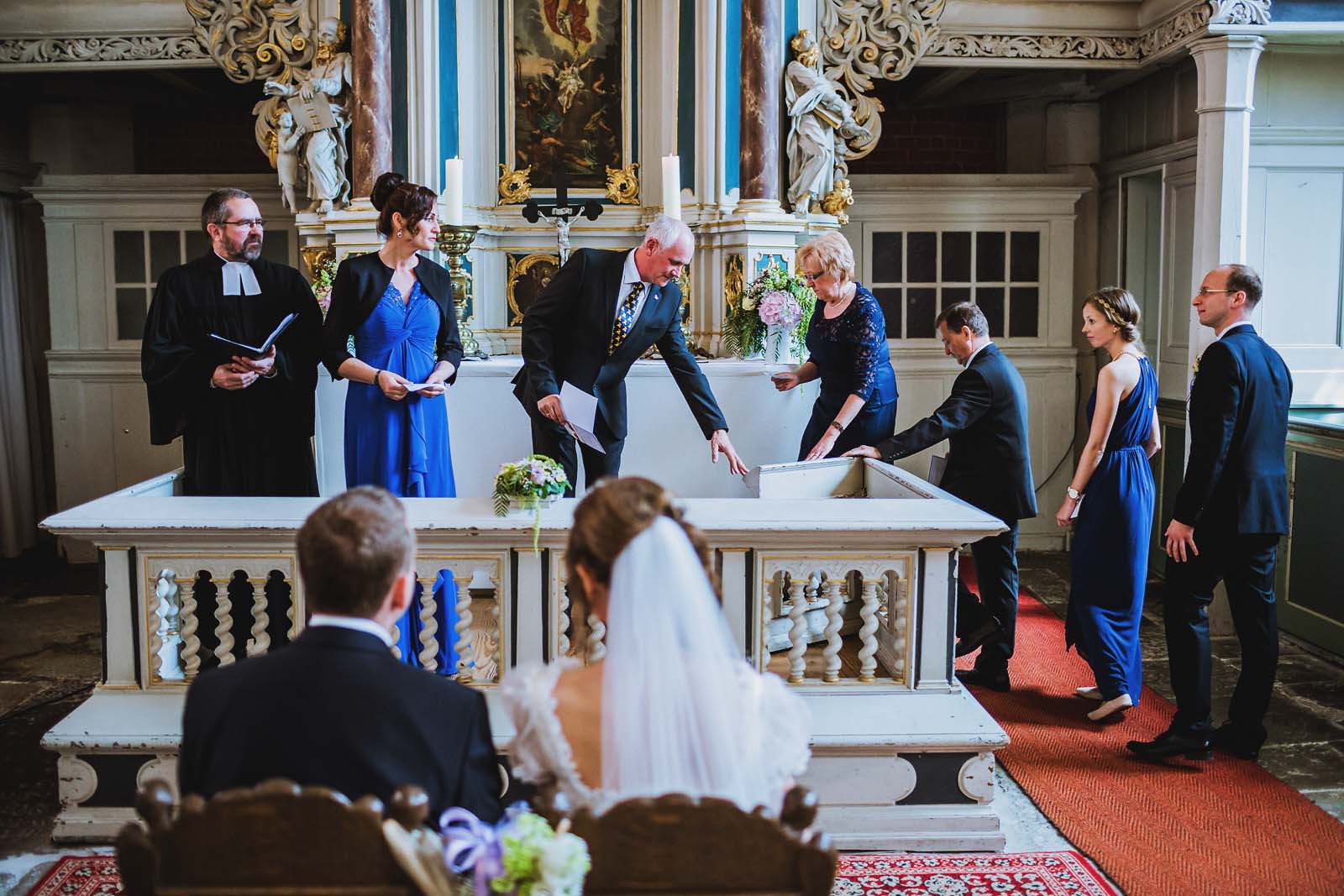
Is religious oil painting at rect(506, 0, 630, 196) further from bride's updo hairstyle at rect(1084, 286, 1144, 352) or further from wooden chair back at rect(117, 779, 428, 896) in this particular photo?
wooden chair back at rect(117, 779, 428, 896)

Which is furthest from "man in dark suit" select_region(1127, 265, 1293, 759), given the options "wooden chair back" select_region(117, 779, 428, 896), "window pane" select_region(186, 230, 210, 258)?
"window pane" select_region(186, 230, 210, 258)

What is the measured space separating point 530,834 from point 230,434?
2791 millimetres

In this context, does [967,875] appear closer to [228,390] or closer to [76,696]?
[228,390]

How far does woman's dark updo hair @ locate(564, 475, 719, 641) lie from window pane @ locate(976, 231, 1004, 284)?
6558 millimetres

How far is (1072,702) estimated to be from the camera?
4.98 m

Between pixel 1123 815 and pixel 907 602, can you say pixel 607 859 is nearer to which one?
pixel 907 602

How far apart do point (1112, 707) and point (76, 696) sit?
160 inches

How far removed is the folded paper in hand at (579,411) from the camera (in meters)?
4.32

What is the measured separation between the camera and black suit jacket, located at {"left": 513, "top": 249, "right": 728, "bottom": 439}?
14.2 ft

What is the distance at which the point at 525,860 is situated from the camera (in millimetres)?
1643

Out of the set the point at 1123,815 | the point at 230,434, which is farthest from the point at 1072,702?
the point at 230,434

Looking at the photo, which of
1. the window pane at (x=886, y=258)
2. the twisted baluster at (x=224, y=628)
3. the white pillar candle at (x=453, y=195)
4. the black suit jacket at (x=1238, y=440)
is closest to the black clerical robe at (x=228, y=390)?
the twisted baluster at (x=224, y=628)

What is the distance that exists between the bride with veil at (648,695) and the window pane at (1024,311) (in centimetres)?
662

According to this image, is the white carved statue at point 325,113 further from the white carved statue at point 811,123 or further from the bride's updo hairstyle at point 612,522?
the bride's updo hairstyle at point 612,522
